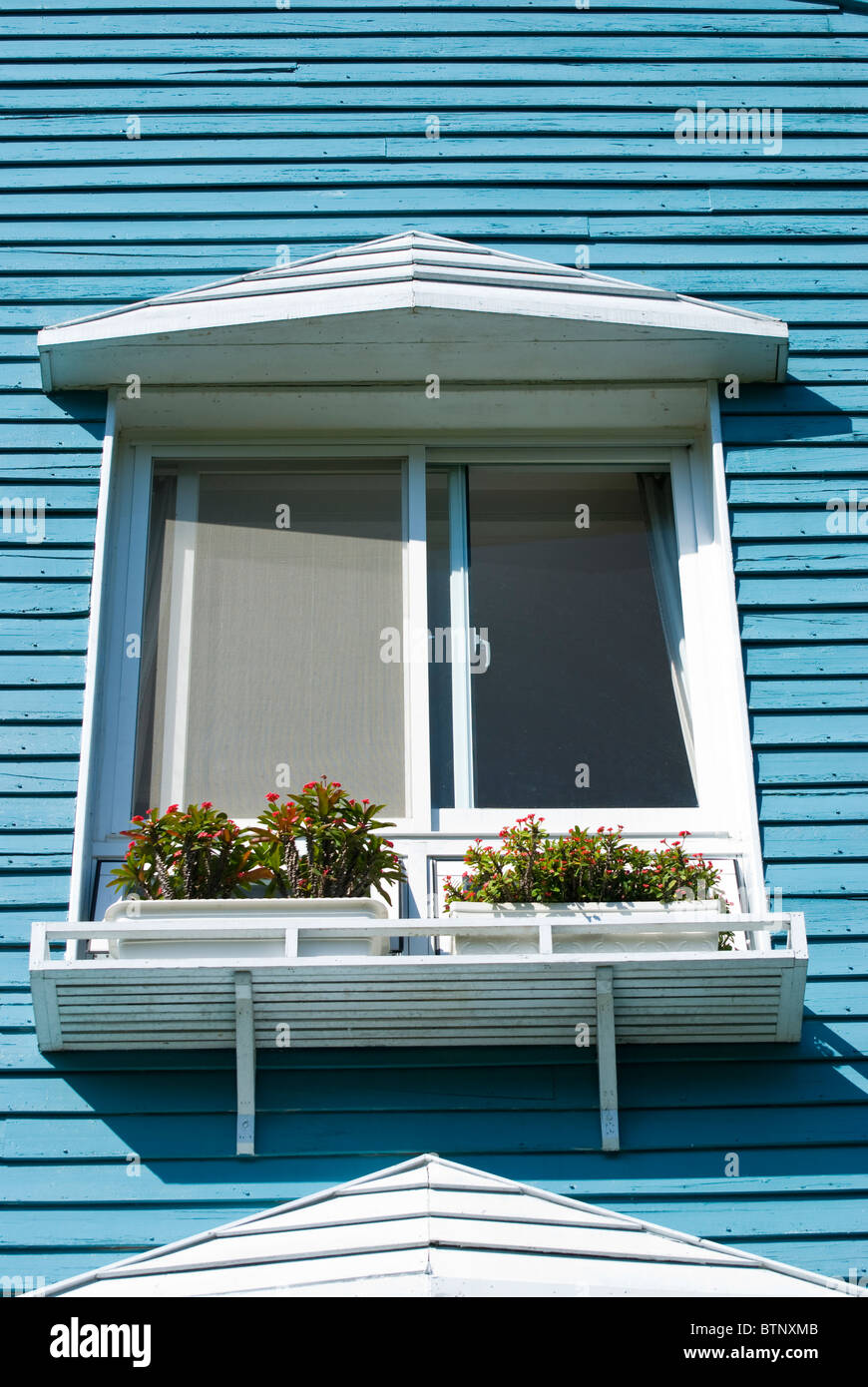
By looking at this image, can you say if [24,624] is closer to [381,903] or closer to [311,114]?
[381,903]

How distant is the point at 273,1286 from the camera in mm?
4035

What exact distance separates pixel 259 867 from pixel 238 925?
45 centimetres

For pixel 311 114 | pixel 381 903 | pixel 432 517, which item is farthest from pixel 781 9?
pixel 381 903

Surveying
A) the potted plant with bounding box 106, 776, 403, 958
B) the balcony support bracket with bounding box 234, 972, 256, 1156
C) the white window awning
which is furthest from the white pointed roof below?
the white window awning

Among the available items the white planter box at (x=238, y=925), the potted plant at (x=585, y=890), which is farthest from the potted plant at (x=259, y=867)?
the potted plant at (x=585, y=890)

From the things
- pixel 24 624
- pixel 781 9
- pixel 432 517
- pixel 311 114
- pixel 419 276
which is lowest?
pixel 24 624

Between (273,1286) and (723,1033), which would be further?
(723,1033)

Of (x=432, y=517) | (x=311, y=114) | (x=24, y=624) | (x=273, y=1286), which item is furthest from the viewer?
(x=311, y=114)

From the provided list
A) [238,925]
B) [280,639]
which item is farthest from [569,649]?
[238,925]

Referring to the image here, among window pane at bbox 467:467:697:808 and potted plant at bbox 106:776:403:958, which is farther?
window pane at bbox 467:467:697:808

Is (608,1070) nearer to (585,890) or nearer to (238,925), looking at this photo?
(585,890)

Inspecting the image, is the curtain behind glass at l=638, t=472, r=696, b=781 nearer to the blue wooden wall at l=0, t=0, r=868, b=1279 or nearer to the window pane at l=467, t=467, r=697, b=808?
the window pane at l=467, t=467, r=697, b=808

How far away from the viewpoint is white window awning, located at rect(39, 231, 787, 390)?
6508mm

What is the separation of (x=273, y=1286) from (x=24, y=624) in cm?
314
